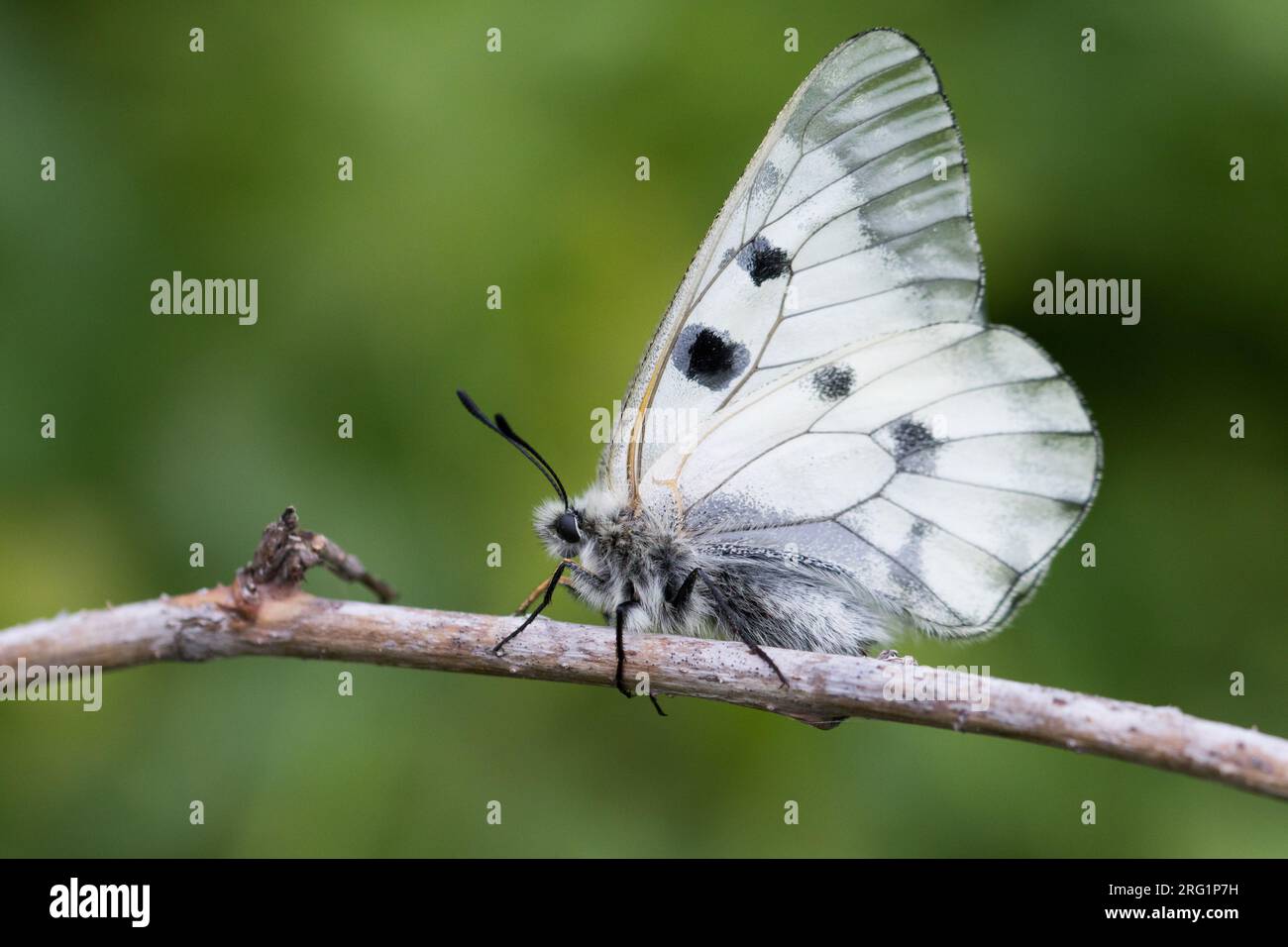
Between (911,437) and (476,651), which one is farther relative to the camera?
(911,437)

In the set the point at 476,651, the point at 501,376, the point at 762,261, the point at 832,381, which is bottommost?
the point at 476,651

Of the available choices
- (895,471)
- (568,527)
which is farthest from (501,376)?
(895,471)

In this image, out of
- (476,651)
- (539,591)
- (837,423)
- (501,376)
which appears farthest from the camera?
(501,376)

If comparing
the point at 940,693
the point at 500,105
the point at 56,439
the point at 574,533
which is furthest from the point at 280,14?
the point at 940,693

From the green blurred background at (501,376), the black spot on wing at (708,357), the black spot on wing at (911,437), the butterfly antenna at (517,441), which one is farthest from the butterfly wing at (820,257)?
the green blurred background at (501,376)

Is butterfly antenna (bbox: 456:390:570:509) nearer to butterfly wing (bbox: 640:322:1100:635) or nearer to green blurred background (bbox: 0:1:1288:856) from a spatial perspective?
butterfly wing (bbox: 640:322:1100:635)

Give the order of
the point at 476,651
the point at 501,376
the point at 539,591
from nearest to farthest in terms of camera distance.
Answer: the point at 476,651
the point at 539,591
the point at 501,376

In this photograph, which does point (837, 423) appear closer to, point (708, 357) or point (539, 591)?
point (708, 357)
